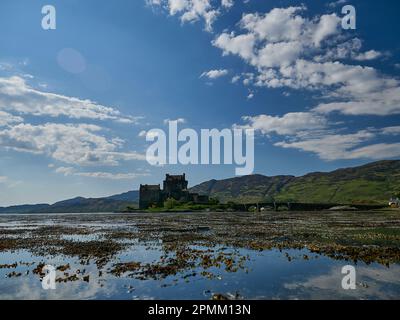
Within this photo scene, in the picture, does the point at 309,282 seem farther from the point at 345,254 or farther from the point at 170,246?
the point at 170,246

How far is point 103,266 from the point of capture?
25500mm
